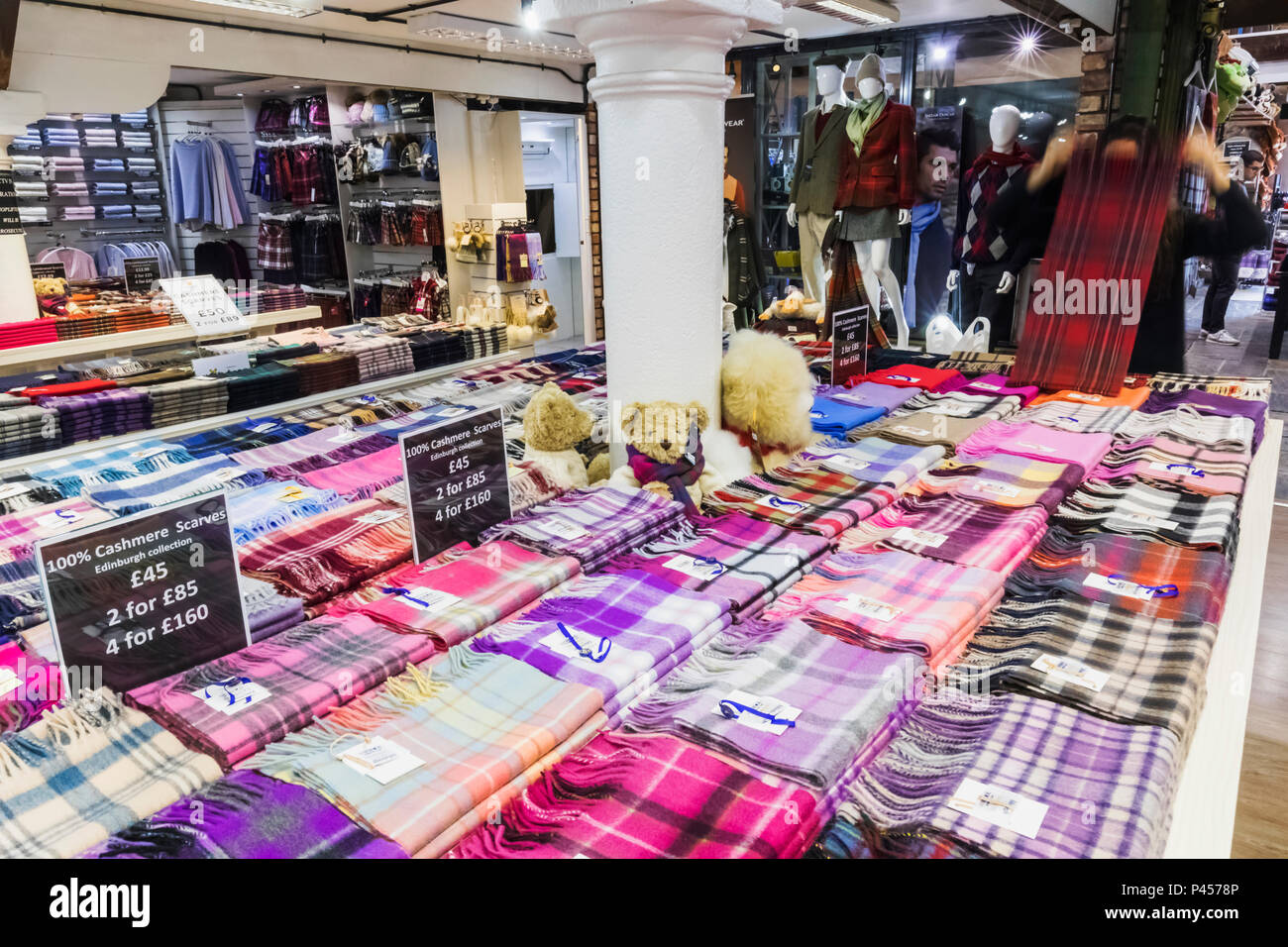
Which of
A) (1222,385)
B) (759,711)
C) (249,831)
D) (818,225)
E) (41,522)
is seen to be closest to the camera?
(249,831)

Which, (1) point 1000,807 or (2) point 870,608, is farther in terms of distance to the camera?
(2) point 870,608

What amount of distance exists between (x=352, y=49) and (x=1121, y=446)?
624 centimetres

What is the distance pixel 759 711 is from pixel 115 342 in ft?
15.8

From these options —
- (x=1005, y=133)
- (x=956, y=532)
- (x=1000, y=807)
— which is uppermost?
(x=1005, y=133)

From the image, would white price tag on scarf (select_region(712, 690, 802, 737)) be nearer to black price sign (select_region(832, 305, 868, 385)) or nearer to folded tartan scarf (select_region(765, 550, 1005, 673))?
folded tartan scarf (select_region(765, 550, 1005, 673))

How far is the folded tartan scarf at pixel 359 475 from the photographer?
2.76m

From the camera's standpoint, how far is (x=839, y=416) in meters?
3.36

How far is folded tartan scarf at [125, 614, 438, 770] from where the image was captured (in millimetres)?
1496

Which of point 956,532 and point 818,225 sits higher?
point 818,225

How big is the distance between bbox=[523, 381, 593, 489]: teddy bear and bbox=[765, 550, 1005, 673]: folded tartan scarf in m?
0.99

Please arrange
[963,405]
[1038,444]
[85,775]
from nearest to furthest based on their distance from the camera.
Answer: [85,775], [1038,444], [963,405]

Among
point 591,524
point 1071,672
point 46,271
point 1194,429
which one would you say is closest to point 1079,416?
point 1194,429

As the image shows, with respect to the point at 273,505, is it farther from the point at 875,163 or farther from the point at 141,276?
the point at 875,163
